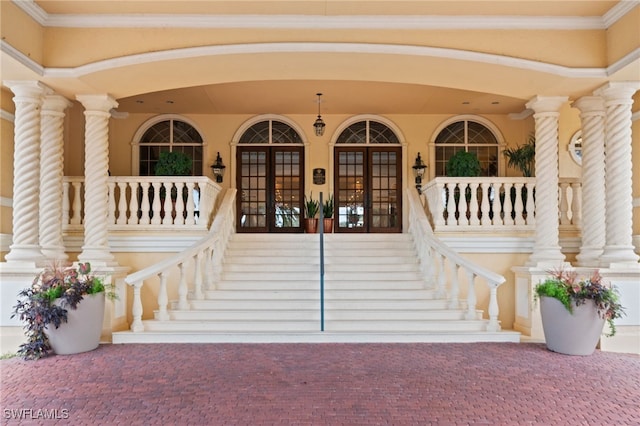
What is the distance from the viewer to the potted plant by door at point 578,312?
529 centimetres

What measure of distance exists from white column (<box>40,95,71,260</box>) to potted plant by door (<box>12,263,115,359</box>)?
57.0 inches

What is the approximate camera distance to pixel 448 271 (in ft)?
25.5

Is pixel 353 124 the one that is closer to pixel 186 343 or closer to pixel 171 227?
pixel 171 227

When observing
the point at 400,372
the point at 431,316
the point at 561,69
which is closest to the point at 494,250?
the point at 431,316

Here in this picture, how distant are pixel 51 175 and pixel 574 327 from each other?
6659mm

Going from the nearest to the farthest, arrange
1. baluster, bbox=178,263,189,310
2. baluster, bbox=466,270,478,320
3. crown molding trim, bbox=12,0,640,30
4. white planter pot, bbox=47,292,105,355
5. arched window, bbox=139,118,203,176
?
white planter pot, bbox=47,292,105,355 → crown molding trim, bbox=12,0,640,30 → baluster, bbox=466,270,478,320 → baluster, bbox=178,263,189,310 → arched window, bbox=139,118,203,176

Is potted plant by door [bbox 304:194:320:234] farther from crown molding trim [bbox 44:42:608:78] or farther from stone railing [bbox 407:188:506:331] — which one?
crown molding trim [bbox 44:42:608:78]

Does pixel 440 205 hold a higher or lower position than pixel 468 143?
lower

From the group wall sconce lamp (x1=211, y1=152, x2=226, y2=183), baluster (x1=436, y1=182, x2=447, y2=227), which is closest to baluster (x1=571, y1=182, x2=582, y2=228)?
baluster (x1=436, y1=182, x2=447, y2=227)

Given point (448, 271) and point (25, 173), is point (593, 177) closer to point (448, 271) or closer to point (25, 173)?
point (448, 271)

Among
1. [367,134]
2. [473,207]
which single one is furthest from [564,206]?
[367,134]

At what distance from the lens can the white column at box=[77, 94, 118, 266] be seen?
682 centimetres

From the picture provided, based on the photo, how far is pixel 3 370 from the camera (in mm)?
4809

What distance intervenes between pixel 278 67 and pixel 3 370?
4.49 metres
